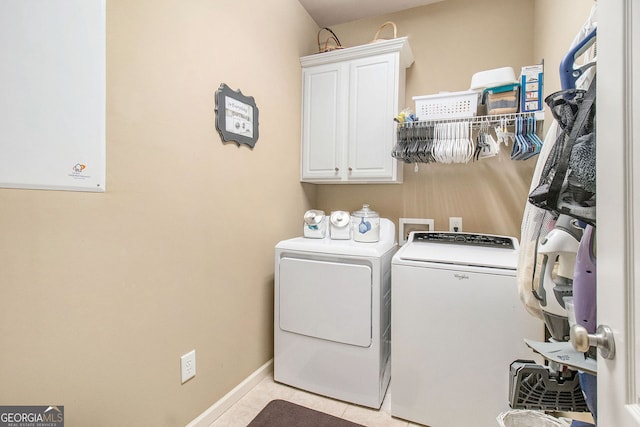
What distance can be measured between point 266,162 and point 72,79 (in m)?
1.12

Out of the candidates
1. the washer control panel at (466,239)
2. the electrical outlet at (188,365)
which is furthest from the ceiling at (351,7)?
the electrical outlet at (188,365)

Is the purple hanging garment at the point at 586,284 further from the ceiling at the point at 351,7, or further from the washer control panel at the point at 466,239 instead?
the ceiling at the point at 351,7

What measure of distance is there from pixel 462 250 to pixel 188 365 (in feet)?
Answer: 5.32

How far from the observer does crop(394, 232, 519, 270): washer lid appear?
1526 millimetres

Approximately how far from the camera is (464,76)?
2213mm

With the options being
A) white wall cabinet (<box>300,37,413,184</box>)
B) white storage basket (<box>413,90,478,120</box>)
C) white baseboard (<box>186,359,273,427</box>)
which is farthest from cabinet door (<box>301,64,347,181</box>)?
white baseboard (<box>186,359,273,427</box>)

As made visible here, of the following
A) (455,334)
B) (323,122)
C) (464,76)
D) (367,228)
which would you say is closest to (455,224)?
(367,228)

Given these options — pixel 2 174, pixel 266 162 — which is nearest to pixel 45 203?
pixel 2 174

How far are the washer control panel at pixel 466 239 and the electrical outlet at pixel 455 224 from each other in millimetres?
259

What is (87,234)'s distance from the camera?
1.07m

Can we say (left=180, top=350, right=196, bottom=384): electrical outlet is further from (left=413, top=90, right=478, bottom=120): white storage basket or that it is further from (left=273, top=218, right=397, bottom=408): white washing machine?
(left=413, top=90, right=478, bottom=120): white storage basket

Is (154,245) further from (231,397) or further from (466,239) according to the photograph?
(466,239)

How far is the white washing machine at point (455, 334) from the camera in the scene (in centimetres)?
143

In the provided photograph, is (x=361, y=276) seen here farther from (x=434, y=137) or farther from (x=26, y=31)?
(x=26, y=31)
